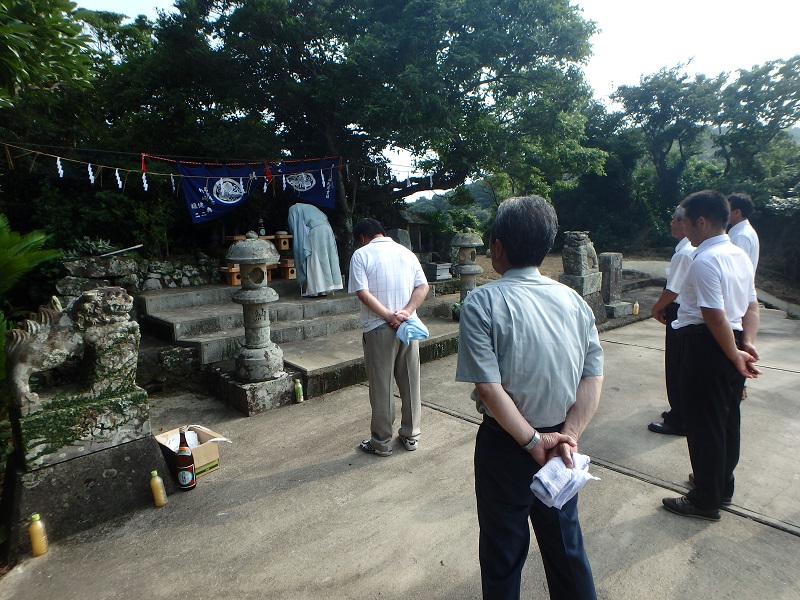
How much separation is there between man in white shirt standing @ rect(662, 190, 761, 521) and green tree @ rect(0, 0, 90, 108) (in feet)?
14.9

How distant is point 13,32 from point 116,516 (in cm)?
330

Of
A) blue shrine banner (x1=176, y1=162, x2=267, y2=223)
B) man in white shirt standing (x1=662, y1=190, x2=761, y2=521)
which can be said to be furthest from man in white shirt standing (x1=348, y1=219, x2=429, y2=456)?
blue shrine banner (x1=176, y1=162, x2=267, y2=223)

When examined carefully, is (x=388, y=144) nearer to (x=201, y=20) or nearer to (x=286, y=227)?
(x=286, y=227)

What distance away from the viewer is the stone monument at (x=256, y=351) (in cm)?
420

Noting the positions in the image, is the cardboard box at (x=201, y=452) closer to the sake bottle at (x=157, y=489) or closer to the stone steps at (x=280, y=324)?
the sake bottle at (x=157, y=489)

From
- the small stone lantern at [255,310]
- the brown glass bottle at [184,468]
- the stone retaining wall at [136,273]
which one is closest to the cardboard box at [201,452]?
the brown glass bottle at [184,468]

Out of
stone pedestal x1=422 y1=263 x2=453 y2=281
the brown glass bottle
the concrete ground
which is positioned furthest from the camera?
stone pedestal x1=422 y1=263 x2=453 y2=281

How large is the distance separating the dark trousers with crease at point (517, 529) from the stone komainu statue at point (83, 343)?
218 centimetres

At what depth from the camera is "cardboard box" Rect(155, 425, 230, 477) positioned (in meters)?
3.08

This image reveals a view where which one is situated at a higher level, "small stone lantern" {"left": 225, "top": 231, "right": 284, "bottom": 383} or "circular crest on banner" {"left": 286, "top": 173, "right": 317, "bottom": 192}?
"circular crest on banner" {"left": 286, "top": 173, "right": 317, "bottom": 192}

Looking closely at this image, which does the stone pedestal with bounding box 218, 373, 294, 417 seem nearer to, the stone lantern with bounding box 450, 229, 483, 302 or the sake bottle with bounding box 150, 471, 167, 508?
the sake bottle with bounding box 150, 471, 167, 508

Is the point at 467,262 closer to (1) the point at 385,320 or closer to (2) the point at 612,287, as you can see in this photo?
(2) the point at 612,287

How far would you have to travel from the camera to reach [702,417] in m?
2.48

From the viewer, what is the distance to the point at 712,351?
8.13 ft
